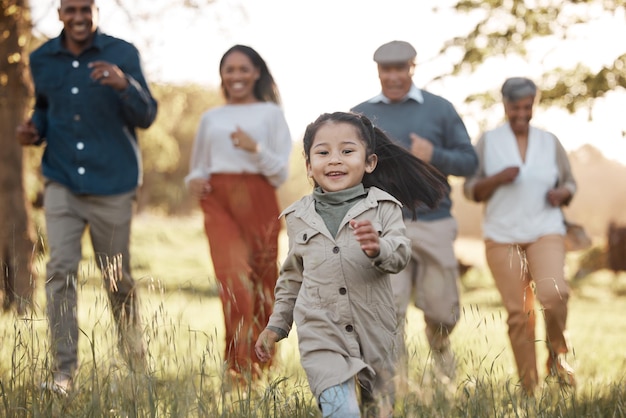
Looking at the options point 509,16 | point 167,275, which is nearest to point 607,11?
point 509,16

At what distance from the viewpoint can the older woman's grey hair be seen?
20.0ft

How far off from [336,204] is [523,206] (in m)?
2.48

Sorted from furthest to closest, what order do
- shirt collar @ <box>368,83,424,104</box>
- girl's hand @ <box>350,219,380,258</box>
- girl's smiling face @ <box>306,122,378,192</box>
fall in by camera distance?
shirt collar @ <box>368,83,424,104</box>
girl's smiling face @ <box>306,122,378,192</box>
girl's hand @ <box>350,219,380,258</box>

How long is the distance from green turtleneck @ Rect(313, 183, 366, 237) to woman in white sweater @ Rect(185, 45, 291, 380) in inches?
90.2

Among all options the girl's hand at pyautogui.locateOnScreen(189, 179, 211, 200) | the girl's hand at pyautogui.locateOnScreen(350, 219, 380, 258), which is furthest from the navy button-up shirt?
the girl's hand at pyautogui.locateOnScreen(350, 219, 380, 258)

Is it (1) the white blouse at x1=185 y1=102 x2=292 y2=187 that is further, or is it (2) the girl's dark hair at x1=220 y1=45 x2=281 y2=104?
(2) the girl's dark hair at x1=220 y1=45 x2=281 y2=104

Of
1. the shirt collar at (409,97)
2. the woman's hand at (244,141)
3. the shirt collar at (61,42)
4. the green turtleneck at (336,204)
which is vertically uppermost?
the shirt collar at (61,42)

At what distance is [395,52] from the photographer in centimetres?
590

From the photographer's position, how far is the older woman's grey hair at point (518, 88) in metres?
6.11

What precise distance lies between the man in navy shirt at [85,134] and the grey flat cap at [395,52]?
4.80ft

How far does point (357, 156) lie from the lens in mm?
3924

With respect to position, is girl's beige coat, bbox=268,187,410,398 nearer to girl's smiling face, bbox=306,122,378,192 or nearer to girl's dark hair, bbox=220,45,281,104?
girl's smiling face, bbox=306,122,378,192

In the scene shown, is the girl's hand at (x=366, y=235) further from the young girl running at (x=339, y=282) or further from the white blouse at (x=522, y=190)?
the white blouse at (x=522, y=190)

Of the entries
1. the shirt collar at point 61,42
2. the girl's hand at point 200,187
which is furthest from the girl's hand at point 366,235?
the shirt collar at point 61,42
